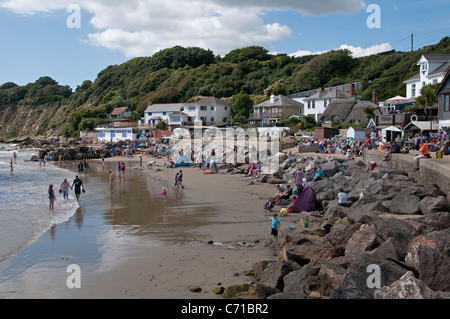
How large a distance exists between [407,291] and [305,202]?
1001 cm

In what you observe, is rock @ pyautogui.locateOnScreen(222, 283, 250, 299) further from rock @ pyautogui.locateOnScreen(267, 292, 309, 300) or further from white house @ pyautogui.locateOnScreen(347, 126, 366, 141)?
white house @ pyautogui.locateOnScreen(347, 126, 366, 141)

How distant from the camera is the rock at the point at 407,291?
→ 18.7 feet

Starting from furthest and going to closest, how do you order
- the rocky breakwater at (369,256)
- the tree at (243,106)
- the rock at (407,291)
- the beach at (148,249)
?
the tree at (243,106), the beach at (148,249), the rocky breakwater at (369,256), the rock at (407,291)

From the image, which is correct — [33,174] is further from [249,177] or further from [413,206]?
[413,206]

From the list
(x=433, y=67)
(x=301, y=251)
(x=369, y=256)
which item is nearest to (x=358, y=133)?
(x=433, y=67)

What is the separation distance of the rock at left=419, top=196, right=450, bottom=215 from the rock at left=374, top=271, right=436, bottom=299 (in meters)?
6.53

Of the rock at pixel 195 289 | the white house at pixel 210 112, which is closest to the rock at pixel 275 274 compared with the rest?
the rock at pixel 195 289

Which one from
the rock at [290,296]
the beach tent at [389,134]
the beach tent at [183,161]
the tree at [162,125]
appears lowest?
the rock at [290,296]

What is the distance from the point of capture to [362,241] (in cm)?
870

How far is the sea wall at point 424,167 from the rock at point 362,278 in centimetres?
819

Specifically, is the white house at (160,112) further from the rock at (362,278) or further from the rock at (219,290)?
the rock at (362,278)

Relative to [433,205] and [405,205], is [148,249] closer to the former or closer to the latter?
[405,205]

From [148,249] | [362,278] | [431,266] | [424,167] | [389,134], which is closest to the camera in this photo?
[362,278]
